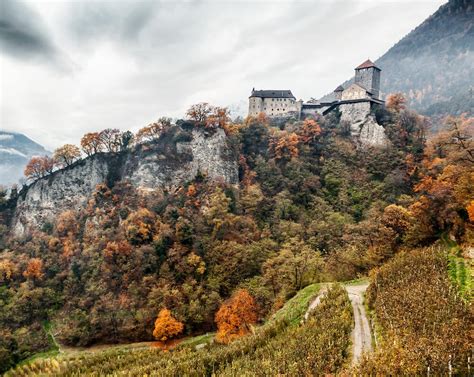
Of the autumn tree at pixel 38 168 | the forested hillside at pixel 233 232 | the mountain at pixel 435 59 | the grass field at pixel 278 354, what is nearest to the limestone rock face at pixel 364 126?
the forested hillside at pixel 233 232

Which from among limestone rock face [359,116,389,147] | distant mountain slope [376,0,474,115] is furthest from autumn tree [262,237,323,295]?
distant mountain slope [376,0,474,115]

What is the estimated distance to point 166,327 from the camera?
109 feet

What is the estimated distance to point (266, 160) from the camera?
55906 millimetres

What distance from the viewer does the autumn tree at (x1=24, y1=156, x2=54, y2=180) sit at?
61.3 metres

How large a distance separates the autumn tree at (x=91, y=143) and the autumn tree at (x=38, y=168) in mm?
7796

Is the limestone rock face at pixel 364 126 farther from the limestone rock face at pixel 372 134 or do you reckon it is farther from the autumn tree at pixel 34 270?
the autumn tree at pixel 34 270

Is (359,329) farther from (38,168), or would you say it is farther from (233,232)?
(38,168)

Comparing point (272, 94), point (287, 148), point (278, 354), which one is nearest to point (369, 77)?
point (272, 94)

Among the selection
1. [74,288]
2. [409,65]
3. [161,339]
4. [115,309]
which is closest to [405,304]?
[161,339]

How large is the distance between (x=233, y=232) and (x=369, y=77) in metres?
40.5

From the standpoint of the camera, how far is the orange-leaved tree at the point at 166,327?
3300 cm

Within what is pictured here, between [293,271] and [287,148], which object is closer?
[293,271]

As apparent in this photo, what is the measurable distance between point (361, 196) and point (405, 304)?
32.8 m

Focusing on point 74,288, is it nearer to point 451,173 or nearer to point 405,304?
point 405,304
